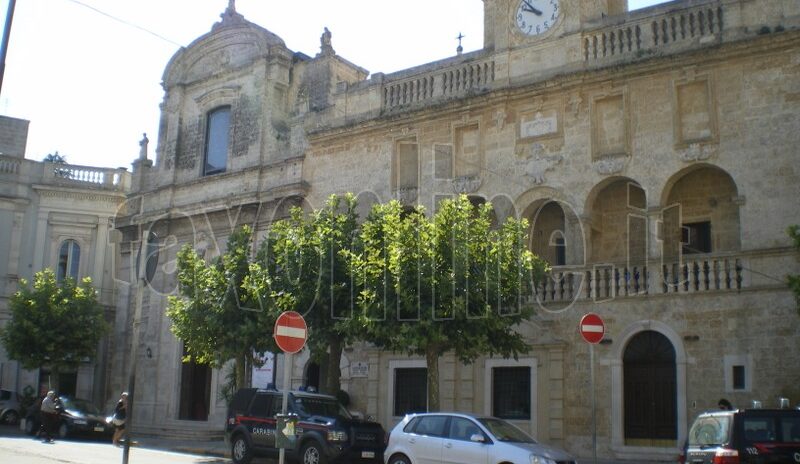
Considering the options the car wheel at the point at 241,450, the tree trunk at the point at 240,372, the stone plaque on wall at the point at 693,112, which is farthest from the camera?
the tree trunk at the point at 240,372

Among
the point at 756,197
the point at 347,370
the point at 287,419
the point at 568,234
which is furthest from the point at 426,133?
the point at 287,419

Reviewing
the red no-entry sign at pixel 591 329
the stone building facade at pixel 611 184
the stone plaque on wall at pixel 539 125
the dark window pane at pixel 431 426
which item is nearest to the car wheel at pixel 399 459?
the dark window pane at pixel 431 426

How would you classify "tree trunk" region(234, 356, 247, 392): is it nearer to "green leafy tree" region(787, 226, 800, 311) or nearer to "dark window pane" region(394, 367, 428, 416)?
"dark window pane" region(394, 367, 428, 416)

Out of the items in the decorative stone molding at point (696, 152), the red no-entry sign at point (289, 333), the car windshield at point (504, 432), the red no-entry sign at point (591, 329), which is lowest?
the car windshield at point (504, 432)

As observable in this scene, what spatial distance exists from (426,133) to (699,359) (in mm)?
9541

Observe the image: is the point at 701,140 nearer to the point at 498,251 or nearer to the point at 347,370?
the point at 498,251

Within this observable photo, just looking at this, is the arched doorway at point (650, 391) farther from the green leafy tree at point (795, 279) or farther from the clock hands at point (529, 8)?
the clock hands at point (529, 8)

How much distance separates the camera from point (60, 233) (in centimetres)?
3809

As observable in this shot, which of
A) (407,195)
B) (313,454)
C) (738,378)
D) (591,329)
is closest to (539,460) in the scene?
(591,329)

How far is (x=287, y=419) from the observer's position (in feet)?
41.8

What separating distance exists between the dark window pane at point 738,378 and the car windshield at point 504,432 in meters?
5.87

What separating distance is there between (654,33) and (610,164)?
3198mm

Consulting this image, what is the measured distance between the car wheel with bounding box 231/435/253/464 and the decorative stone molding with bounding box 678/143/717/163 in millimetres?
11401

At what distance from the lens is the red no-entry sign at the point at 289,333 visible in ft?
41.8
